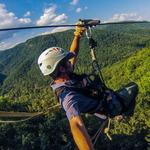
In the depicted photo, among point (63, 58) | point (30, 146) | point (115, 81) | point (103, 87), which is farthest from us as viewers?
point (115, 81)

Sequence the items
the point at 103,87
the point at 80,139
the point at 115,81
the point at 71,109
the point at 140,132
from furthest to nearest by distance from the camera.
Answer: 1. the point at 115,81
2. the point at 140,132
3. the point at 103,87
4. the point at 71,109
5. the point at 80,139

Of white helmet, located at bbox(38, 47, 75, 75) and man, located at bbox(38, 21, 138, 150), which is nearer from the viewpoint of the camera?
man, located at bbox(38, 21, 138, 150)

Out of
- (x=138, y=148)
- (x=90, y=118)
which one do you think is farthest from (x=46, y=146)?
(x=138, y=148)

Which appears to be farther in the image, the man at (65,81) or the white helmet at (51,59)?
the white helmet at (51,59)

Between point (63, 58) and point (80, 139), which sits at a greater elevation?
point (63, 58)

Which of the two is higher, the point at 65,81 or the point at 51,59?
the point at 51,59

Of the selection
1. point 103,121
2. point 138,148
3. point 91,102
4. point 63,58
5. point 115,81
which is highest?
point 63,58

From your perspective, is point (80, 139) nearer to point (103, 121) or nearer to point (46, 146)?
point (103, 121)

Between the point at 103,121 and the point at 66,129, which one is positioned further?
the point at 66,129
